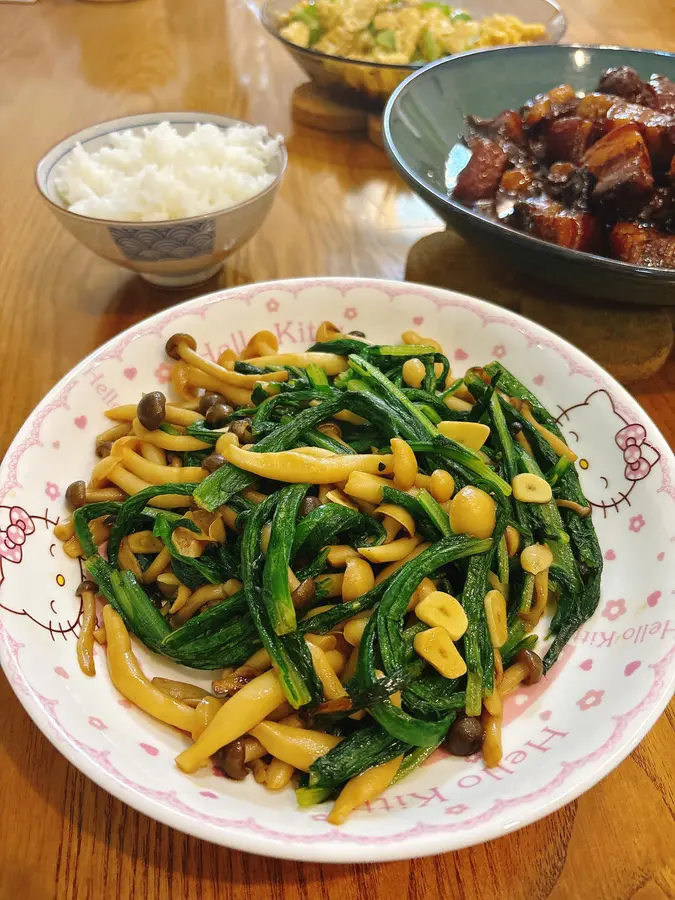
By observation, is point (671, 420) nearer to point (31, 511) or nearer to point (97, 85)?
point (31, 511)

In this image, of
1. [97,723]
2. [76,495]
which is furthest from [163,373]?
[97,723]

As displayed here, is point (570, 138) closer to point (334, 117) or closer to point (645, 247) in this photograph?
point (645, 247)

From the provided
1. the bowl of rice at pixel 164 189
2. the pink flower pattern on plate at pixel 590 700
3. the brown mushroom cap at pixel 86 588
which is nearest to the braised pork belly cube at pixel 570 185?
the bowl of rice at pixel 164 189

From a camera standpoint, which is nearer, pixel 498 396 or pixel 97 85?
pixel 498 396

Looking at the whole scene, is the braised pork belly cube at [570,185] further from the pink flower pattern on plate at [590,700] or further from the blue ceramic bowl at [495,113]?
the pink flower pattern on plate at [590,700]

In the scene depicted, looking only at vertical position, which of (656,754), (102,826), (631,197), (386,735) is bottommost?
(102,826)

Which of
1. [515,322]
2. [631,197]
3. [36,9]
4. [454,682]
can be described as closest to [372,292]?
[515,322]

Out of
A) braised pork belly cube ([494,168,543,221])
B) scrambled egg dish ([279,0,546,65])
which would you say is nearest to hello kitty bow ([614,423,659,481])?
braised pork belly cube ([494,168,543,221])

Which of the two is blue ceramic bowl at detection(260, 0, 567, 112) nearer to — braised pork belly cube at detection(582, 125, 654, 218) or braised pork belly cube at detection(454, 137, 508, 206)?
braised pork belly cube at detection(454, 137, 508, 206)
